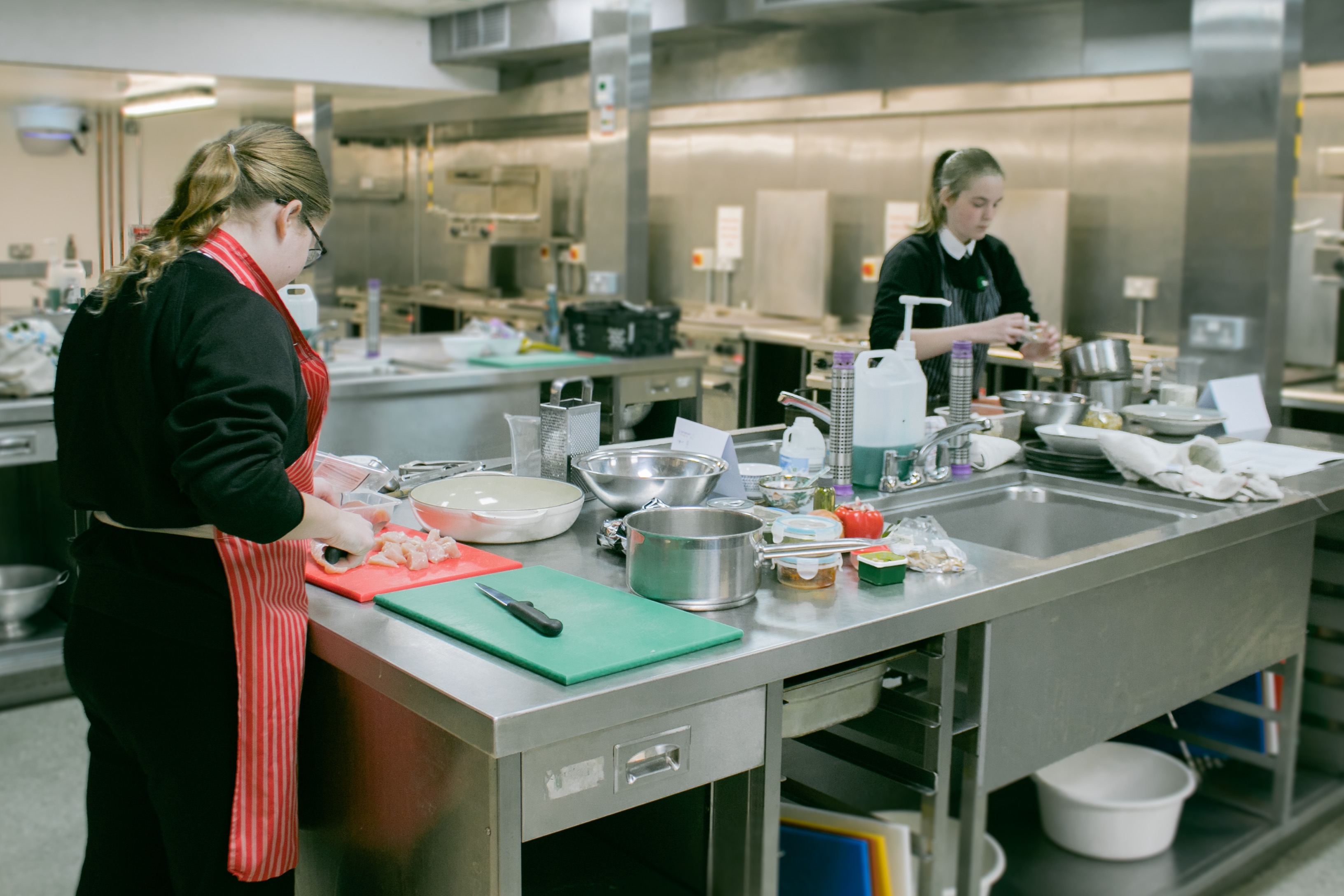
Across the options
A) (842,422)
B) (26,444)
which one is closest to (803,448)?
(842,422)

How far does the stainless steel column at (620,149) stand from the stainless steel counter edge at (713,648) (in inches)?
177

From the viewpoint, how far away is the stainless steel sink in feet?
9.05

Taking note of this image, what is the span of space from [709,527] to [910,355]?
0.91 m

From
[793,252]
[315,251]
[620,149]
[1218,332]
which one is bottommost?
[1218,332]

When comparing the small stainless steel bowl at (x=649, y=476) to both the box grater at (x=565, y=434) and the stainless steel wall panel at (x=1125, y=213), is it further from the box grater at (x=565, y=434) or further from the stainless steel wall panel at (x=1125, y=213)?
the stainless steel wall panel at (x=1125, y=213)

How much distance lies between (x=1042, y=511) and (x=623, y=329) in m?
3.19

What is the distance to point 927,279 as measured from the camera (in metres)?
3.51

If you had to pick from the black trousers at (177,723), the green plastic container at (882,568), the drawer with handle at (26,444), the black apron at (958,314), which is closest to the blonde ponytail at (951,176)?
the black apron at (958,314)

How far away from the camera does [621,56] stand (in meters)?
6.58

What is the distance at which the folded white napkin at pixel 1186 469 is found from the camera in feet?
9.04

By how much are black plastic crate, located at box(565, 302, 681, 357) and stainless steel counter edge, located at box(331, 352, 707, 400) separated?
62mm

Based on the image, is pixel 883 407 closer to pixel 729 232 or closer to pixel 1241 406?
pixel 1241 406

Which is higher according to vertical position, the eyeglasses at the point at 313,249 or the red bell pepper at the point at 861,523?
the eyeglasses at the point at 313,249

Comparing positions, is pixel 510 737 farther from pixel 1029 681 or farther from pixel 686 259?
pixel 686 259
